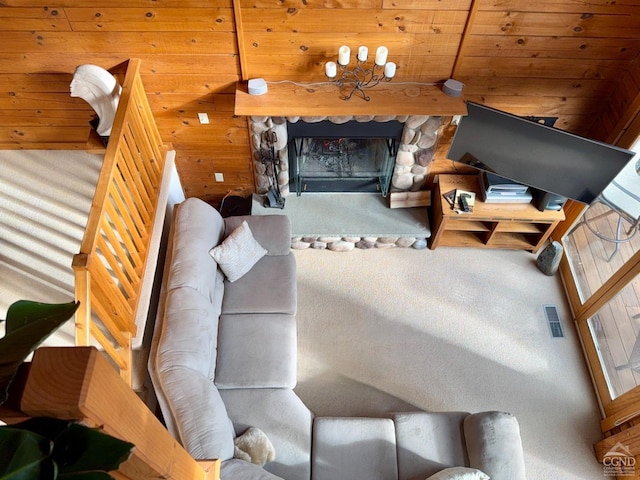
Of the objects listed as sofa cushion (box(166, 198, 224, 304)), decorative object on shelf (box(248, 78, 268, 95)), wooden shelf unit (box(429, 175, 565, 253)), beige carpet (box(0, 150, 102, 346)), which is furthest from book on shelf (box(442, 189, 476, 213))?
beige carpet (box(0, 150, 102, 346))

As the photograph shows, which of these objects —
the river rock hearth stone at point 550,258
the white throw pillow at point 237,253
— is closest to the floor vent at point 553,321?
the river rock hearth stone at point 550,258

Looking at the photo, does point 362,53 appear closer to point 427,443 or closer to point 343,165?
point 343,165

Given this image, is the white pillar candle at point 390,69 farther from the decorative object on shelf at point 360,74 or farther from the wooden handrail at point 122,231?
the wooden handrail at point 122,231

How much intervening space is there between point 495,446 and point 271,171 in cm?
241

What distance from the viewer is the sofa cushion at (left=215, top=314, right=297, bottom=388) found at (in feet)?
8.87

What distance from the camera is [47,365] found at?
Answer: 59 cm

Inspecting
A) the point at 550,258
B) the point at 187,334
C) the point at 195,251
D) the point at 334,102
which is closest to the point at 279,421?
the point at 187,334

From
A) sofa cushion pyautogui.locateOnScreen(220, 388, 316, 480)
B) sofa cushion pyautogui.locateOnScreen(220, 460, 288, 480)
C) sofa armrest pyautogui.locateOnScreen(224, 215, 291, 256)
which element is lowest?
sofa cushion pyautogui.locateOnScreen(220, 460, 288, 480)

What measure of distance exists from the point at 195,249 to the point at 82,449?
7.55ft

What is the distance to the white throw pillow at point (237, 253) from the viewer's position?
2.94 meters

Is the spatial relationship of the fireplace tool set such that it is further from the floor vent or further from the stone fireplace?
the floor vent

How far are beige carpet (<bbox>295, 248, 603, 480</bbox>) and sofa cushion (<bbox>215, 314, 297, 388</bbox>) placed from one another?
19.3 inches

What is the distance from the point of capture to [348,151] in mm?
3725

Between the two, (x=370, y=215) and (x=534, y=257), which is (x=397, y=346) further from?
(x=534, y=257)
